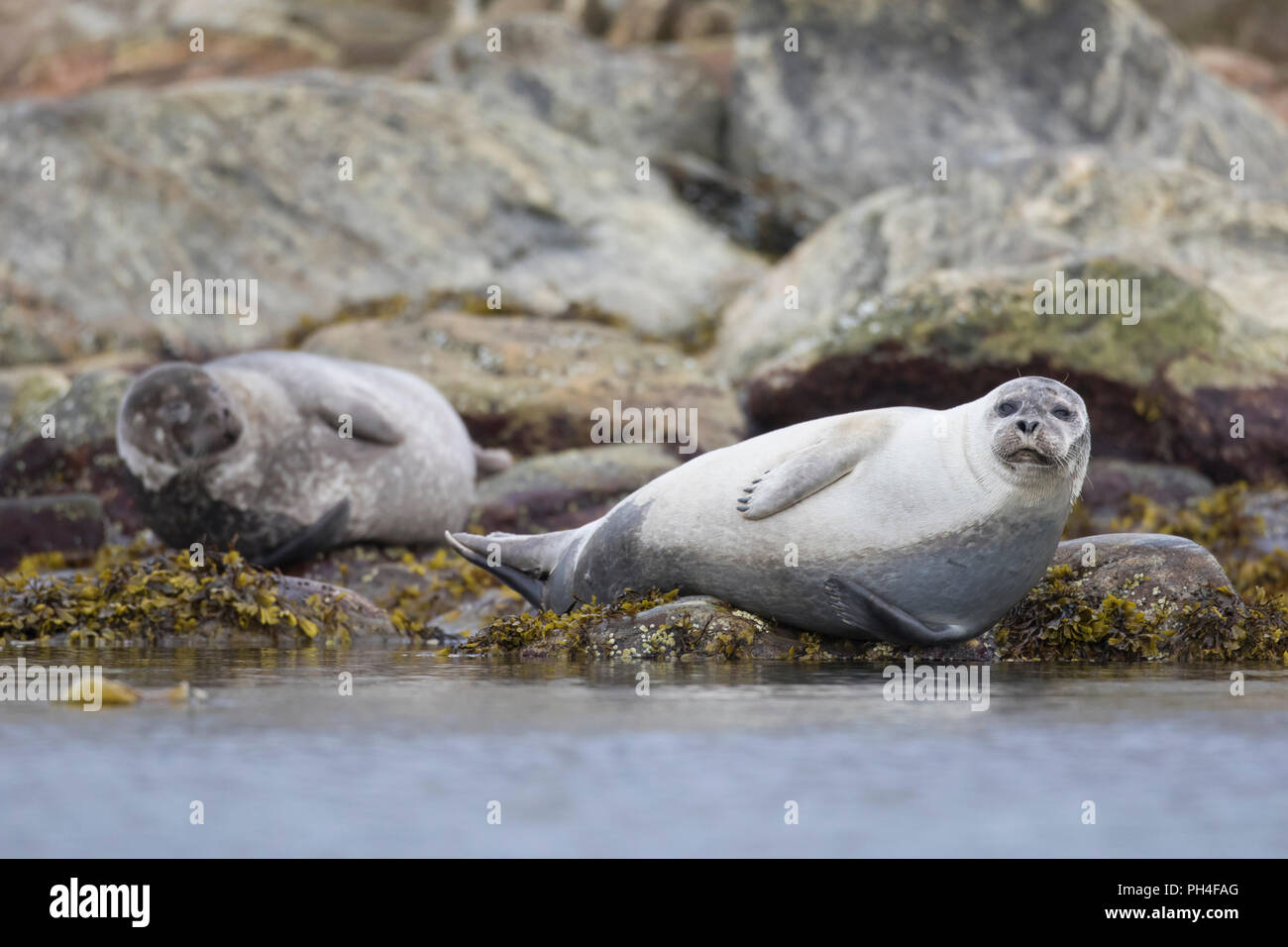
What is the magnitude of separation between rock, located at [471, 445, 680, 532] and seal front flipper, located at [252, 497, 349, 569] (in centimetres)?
112

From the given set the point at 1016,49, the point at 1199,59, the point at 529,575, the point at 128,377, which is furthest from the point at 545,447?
the point at 1199,59

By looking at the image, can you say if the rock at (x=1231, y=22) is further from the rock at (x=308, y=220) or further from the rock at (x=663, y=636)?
the rock at (x=663, y=636)

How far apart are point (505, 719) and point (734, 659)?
193 centimetres

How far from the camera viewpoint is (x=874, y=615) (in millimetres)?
6105

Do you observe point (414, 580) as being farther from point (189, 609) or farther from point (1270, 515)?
point (1270, 515)

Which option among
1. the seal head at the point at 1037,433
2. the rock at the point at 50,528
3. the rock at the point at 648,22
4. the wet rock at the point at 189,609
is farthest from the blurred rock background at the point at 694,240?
the seal head at the point at 1037,433

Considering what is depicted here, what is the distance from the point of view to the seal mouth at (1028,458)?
5770 millimetres

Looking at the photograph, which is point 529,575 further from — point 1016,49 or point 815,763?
point 1016,49

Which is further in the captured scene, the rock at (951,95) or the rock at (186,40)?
the rock at (186,40)

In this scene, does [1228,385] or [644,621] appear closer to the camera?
[644,621]

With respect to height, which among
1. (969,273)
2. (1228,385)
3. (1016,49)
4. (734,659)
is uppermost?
(1016,49)

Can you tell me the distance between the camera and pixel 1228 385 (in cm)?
→ 1152

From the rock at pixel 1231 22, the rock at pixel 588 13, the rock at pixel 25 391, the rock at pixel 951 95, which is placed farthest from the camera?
the rock at pixel 1231 22
